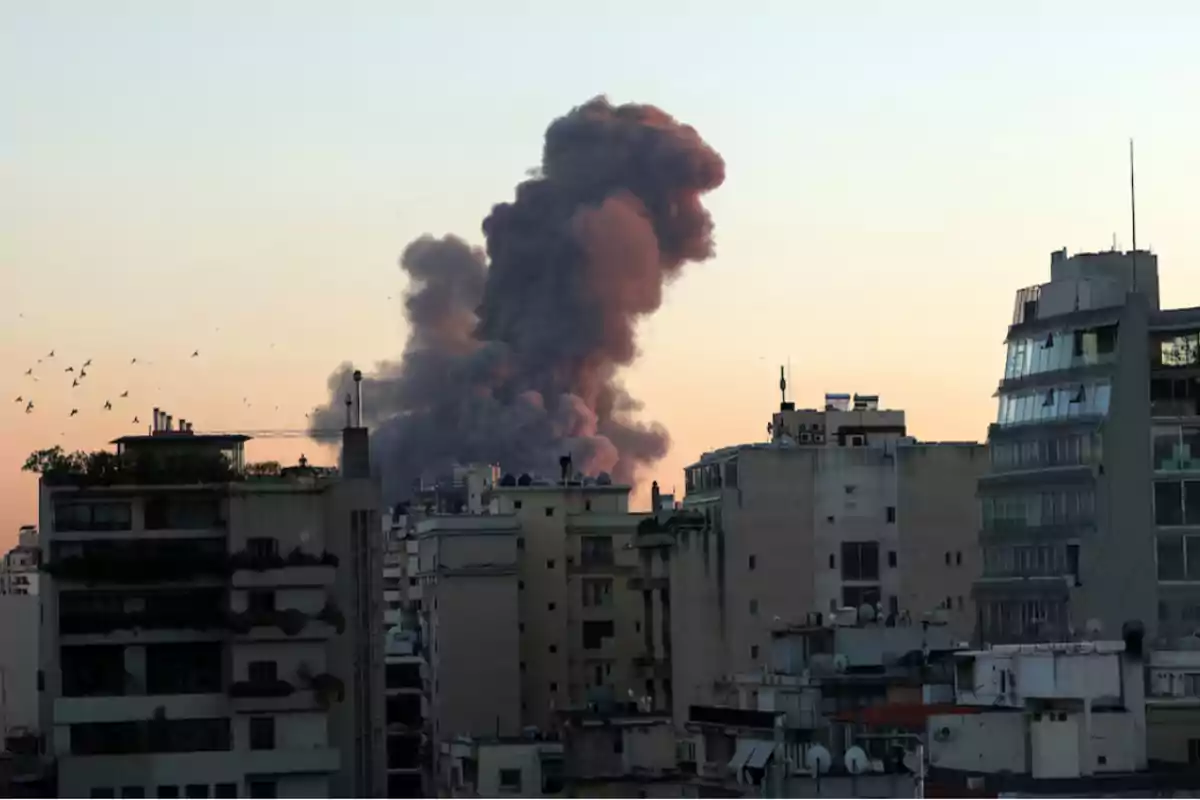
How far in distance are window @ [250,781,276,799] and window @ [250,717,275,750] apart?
169 centimetres

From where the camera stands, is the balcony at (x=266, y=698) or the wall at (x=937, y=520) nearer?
the balcony at (x=266, y=698)

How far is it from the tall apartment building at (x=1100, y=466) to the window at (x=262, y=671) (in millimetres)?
24990

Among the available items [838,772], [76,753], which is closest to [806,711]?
[838,772]

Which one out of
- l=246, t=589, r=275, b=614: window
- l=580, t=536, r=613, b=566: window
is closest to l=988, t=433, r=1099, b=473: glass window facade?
l=246, t=589, r=275, b=614: window

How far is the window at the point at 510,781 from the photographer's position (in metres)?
116

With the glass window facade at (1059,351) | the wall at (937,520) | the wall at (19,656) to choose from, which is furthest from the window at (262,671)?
the wall at (937,520)

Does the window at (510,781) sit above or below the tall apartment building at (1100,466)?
below

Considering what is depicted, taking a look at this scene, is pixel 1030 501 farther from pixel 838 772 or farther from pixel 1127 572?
pixel 838 772

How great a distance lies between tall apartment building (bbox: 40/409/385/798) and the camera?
332 ft

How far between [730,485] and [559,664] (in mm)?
22375

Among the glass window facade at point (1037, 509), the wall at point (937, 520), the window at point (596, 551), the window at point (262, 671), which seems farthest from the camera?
the window at point (596, 551)

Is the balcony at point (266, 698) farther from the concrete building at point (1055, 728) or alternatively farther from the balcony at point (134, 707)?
the concrete building at point (1055, 728)

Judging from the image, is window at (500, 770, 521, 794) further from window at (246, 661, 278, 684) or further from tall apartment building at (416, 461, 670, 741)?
tall apartment building at (416, 461, 670, 741)

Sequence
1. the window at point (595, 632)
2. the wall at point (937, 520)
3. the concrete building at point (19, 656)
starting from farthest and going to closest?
1. the window at point (595, 632)
2. the wall at point (937, 520)
3. the concrete building at point (19, 656)
